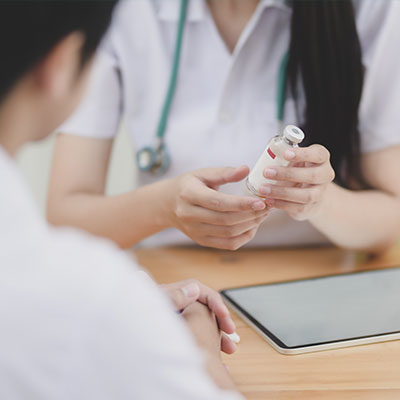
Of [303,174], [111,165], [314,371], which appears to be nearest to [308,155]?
[303,174]

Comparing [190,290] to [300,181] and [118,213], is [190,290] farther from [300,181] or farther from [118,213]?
[118,213]

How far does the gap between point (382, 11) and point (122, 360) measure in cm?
82

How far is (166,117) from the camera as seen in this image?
971mm

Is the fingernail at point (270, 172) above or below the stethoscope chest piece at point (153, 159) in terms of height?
above

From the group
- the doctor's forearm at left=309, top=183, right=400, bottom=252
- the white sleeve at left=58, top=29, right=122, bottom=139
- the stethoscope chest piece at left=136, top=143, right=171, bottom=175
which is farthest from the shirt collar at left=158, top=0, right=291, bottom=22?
the doctor's forearm at left=309, top=183, right=400, bottom=252

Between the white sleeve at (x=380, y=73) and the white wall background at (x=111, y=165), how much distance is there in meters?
0.80

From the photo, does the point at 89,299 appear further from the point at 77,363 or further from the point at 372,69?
the point at 372,69

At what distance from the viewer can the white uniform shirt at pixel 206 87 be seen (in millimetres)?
962

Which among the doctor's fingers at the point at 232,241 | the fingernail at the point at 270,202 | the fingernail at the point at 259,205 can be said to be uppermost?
the fingernail at the point at 259,205

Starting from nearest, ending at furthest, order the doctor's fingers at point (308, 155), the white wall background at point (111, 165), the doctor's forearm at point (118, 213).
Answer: the doctor's fingers at point (308, 155)
the doctor's forearm at point (118, 213)
the white wall background at point (111, 165)

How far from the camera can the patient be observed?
11.9 inches

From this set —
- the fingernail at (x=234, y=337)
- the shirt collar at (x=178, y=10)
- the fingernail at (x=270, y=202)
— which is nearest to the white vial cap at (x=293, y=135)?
the fingernail at (x=270, y=202)

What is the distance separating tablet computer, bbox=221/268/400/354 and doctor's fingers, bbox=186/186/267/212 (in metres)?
0.12

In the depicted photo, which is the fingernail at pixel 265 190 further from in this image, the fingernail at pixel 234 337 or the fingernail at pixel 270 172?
the fingernail at pixel 234 337
